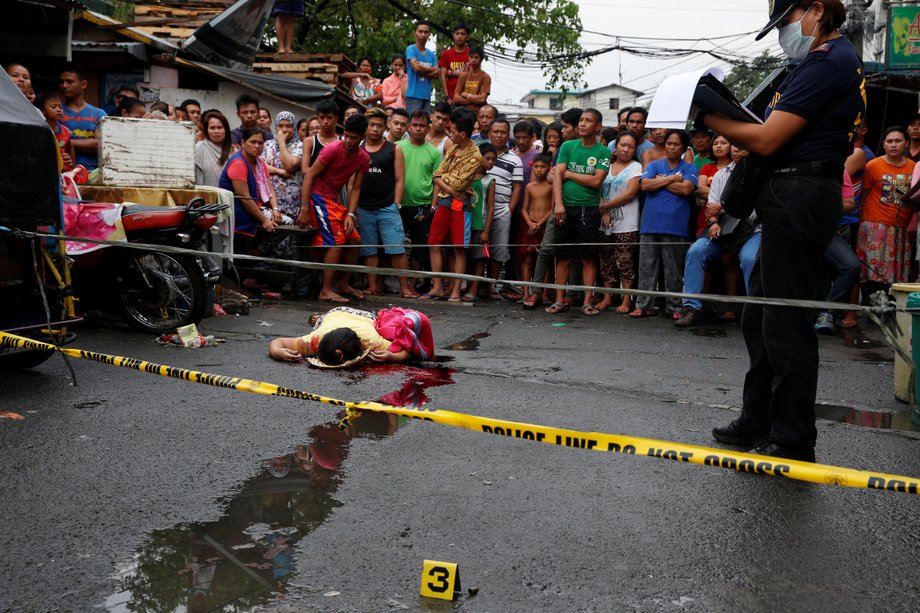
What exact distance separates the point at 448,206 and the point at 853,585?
8299 mm

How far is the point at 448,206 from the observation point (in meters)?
11.0

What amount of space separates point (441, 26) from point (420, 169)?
74.1 ft

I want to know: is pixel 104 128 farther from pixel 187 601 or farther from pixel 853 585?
pixel 853 585

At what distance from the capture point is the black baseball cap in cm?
428

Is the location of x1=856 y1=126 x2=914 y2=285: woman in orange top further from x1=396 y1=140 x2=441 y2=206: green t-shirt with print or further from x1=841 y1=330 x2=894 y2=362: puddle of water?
x1=396 y1=140 x2=441 y2=206: green t-shirt with print

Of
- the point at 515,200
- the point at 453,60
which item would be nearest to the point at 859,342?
the point at 515,200

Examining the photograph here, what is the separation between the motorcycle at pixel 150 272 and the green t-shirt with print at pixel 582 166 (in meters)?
4.34

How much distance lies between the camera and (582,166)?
1043cm

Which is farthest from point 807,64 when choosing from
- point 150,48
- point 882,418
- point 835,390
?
point 150,48

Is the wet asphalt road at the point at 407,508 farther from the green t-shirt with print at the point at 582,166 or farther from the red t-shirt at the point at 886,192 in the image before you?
the green t-shirt with print at the point at 582,166

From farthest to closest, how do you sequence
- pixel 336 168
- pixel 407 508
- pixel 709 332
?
pixel 336 168 → pixel 709 332 → pixel 407 508

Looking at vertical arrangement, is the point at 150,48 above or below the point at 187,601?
above

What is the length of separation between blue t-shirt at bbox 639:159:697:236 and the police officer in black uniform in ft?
18.3

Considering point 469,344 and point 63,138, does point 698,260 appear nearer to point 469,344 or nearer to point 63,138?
point 469,344
